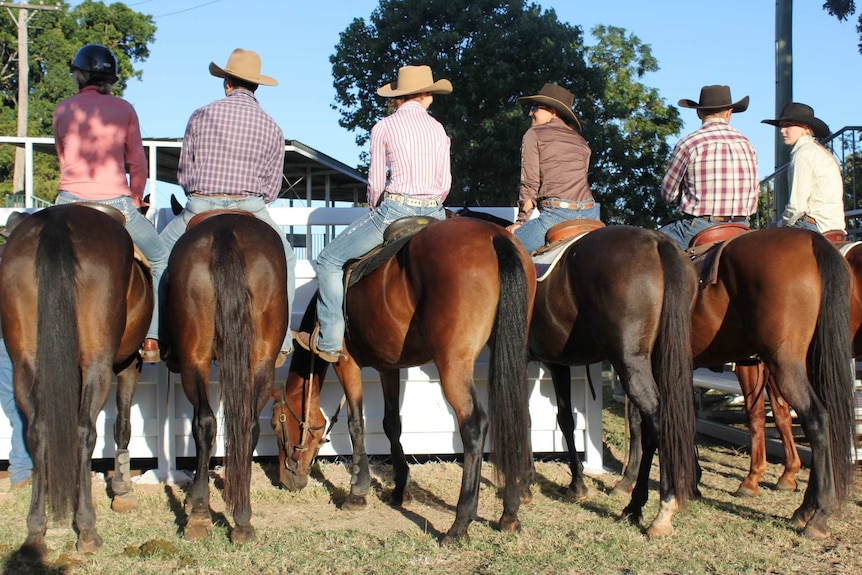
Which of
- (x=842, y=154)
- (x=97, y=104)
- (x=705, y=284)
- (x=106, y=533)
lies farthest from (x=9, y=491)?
(x=842, y=154)

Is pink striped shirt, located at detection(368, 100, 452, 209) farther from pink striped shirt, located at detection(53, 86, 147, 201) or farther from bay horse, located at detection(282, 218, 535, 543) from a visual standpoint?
pink striped shirt, located at detection(53, 86, 147, 201)

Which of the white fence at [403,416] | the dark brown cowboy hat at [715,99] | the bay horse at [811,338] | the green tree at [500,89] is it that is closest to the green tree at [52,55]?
the green tree at [500,89]

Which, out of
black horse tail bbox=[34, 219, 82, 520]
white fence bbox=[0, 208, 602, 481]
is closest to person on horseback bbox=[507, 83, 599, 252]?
white fence bbox=[0, 208, 602, 481]

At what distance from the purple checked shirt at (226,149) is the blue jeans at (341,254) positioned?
70 cm

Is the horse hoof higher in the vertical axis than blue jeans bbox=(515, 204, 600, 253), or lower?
lower

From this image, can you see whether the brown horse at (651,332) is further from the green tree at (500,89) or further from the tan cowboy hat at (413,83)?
the green tree at (500,89)

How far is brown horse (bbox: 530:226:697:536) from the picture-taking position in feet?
17.2

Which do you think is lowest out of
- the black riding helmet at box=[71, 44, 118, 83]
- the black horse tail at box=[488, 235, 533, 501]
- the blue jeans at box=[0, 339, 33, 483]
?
the blue jeans at box=[0, 339, 33, 483]

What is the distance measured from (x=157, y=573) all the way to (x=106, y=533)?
107 centimetres

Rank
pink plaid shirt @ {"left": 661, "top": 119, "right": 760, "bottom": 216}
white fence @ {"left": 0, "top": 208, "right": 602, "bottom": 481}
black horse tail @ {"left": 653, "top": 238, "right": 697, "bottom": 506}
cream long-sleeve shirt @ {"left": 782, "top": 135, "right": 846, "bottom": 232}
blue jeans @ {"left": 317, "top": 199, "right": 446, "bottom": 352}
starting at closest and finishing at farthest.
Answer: black horse tail @ {"left": 653, "top": 238, "right": 697, "bottom": 506} → blue jeans @ {"left": 317, "top": 199, "right": 446, "bottom": 352} → pink plaid shirt @ {"left": 661, "top": 119, "right": 760, "bottom": 216} → cream long-sleeve shirt @ {"left": 782, "top": 135, "right": 846, "bottom": 232} → white fence @ {"left": 0, "top": 208, "right": 602, "bottom": 481}

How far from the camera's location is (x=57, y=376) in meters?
4.70

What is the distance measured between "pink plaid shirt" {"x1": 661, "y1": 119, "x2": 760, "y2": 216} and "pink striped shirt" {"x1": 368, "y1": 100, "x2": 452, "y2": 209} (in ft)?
6.50

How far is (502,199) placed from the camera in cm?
2661

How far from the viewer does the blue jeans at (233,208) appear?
5785mm
